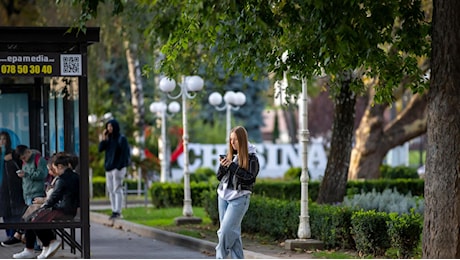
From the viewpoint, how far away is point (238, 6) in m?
12.5

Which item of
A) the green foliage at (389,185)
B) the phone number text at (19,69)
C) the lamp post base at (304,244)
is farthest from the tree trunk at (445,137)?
the green foliage at (389,185)

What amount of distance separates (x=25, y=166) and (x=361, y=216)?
4.34m

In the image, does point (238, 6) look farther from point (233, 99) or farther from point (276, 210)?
point (233, 99)

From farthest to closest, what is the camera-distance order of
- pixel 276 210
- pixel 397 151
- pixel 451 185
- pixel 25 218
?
1. pixel 397 151
2. pixel 276 210
3. pixel 25 218
4. pixel 451 185

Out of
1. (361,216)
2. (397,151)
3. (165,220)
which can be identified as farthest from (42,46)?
(397,151)

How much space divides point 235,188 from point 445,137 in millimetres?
2867

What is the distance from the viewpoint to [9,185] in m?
15.4

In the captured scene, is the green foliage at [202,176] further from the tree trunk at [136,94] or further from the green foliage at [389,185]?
the green foliage at [389,185]

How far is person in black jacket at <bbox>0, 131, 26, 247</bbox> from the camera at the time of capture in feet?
49.2

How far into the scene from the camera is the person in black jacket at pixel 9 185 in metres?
15.0

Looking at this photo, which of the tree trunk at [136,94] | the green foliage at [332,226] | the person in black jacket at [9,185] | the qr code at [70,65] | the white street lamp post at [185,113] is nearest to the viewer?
the qr code at [70,65]

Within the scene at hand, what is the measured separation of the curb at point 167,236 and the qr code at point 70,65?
3.33 metres

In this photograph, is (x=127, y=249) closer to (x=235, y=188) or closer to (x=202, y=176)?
(x=235, y=188)

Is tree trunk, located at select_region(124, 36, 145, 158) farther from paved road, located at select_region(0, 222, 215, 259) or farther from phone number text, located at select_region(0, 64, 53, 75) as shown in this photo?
phone number text, located at select_region(0, 64, 53, 75)
